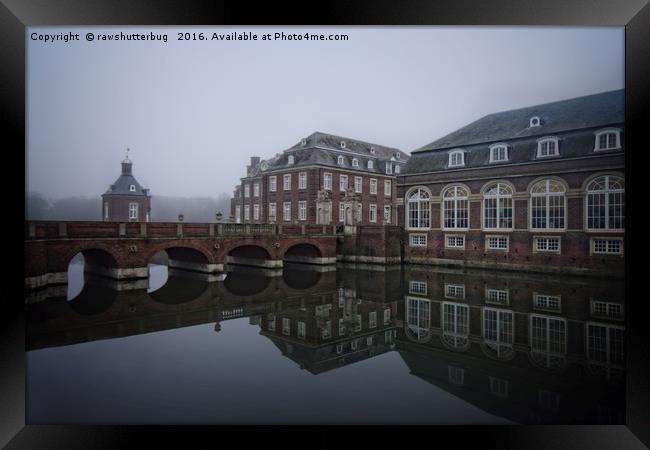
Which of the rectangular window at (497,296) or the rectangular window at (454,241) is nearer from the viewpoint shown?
the rectangular window at (497,296)

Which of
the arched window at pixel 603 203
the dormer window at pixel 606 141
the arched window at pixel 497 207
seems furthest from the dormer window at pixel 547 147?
the arched window at pixel 603 203

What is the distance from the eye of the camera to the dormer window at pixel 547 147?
807 inches

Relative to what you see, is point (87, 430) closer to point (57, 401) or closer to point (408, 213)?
point (57, 401)

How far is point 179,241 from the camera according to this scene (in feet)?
60.4

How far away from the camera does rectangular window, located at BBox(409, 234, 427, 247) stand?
2592 centimetres

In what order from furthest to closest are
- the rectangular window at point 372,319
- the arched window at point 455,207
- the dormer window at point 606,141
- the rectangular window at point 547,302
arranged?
the arched window at point 455,207 < the dormer window at point 606,141 < the rectangular window at point 547,302 < the rectangular window at point 372,319

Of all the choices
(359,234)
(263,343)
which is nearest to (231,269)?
(359,234)

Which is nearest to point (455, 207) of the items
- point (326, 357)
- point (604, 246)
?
point (604, 246)

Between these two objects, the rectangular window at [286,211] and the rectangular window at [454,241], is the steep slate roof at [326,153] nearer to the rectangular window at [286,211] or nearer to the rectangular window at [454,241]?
the rectangular window at [286,211]

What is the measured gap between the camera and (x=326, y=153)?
32.0 metres

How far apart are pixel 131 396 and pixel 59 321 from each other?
19.9ft

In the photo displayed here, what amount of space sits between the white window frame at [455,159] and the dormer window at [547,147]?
14.5 ft

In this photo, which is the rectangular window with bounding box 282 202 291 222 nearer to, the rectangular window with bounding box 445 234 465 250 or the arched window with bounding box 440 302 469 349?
the rectangular window with bounding box 445 234 465 250

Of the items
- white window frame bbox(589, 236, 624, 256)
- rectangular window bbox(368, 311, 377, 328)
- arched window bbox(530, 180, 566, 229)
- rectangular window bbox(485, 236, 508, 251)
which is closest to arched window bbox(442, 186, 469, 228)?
rectangular window bbox(485, 236, 508, 251)
